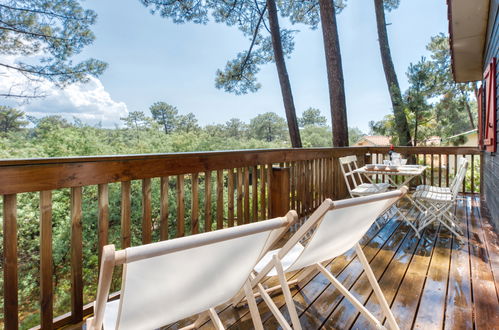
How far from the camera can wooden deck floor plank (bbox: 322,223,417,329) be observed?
1707 mm

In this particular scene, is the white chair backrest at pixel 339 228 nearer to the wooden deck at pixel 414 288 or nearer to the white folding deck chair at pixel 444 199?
the wooden deck at pixel 414 288

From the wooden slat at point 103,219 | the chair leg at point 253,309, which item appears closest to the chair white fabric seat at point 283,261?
the chair leg at point 253,309

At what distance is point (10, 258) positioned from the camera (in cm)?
139

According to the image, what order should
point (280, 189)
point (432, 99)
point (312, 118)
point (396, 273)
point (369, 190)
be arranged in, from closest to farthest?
point (396, 273), point (280, 189), point (369, 190), point (432, 99), point (312, 118)

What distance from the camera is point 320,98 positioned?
39.9 metres

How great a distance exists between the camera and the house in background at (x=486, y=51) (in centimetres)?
348

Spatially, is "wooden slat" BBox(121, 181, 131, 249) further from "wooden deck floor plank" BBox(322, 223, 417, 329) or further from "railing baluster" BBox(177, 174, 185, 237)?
"wooden deck floor plank" BBox(322, 223, 417, 329)

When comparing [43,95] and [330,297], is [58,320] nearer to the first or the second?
[330,297]

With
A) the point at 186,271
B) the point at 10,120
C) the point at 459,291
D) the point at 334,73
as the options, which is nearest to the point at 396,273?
the point at 459,291

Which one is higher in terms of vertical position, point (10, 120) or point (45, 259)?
point (10, 120)

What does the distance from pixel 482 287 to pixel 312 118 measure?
34366 mm

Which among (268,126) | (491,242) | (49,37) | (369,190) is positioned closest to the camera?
(491,242)

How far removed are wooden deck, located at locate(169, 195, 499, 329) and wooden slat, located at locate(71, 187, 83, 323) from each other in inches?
21.2

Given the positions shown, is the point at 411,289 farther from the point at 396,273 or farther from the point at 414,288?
the point at 396,273
